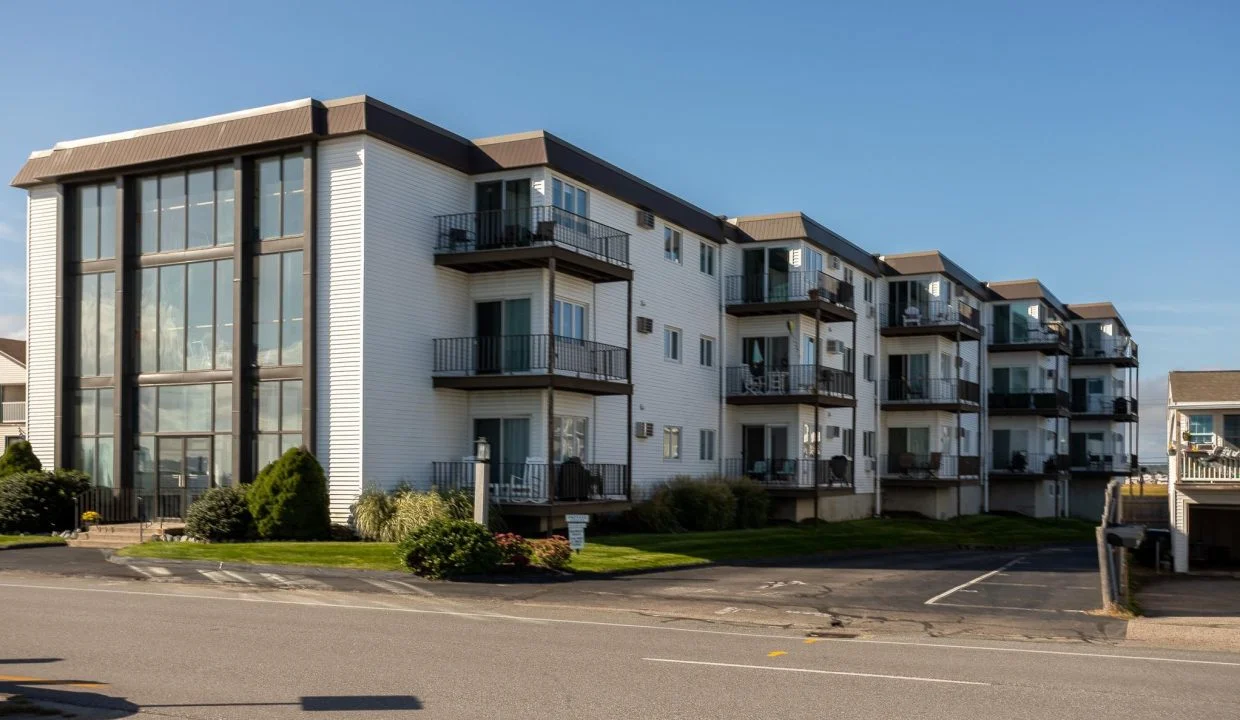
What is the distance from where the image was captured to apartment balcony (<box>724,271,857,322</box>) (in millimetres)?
42188

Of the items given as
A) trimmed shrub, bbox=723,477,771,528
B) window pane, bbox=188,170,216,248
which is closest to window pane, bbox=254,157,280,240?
window pane, bbox=188,170,216,248

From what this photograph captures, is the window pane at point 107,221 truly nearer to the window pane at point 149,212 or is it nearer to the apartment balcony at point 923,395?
the window pane at point 149,212

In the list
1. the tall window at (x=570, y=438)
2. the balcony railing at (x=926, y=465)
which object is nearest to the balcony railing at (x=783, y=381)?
the balcony railing at (x=926, y=465)

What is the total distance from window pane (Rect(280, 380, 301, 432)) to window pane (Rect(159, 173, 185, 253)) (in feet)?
17.0

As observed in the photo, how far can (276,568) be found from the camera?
2352 cm

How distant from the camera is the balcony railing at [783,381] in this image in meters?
42.2

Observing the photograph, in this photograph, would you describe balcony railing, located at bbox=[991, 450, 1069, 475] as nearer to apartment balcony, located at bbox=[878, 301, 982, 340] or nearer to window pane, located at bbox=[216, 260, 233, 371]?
apartment balcony, located at bbox=[878, 301, 982, 340]

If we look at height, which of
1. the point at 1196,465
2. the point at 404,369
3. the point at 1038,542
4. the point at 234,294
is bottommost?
the point at 1038,542

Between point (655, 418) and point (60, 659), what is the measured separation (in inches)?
1031

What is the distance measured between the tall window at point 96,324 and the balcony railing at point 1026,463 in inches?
1670

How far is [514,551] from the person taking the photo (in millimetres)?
23422

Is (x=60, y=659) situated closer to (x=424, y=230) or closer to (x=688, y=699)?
(x=688, y=699)

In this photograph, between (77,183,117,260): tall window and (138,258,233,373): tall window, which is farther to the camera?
(77,183,117,260): tall window

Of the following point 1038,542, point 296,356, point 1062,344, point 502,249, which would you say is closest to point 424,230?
point 502,249
